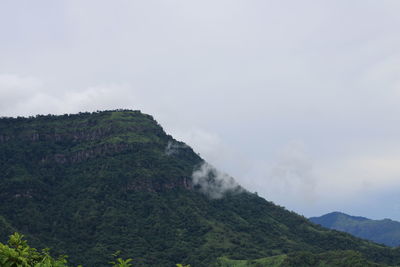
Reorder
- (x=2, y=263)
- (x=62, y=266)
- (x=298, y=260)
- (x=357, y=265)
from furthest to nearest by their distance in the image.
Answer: (x=298, y=260), (x=357, y=265), (x=62, y=266), (x=2, y=263)

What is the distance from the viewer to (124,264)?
45.1m

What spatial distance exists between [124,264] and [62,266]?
19.4 ft

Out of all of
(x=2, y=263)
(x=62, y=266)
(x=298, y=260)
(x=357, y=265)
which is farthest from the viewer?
(x=298, y=260)

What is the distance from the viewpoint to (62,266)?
44.7 meters

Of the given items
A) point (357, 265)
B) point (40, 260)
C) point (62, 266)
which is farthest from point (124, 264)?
point (357, 265)

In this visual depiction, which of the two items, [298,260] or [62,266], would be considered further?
[298,260]

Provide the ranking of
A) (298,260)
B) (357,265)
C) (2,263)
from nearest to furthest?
(2,263) → (357,265) → (298,260)

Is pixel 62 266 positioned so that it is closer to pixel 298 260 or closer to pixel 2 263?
pixel 2 263

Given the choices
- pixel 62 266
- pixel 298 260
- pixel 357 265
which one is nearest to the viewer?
pixel 62 266

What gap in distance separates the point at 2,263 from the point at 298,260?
176 meters

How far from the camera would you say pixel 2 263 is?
4009 centimetres

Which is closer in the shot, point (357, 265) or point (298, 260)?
point (357, 265)

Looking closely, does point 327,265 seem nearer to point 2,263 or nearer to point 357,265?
point 357,265

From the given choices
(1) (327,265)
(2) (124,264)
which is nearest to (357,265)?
(1) (327,265)
